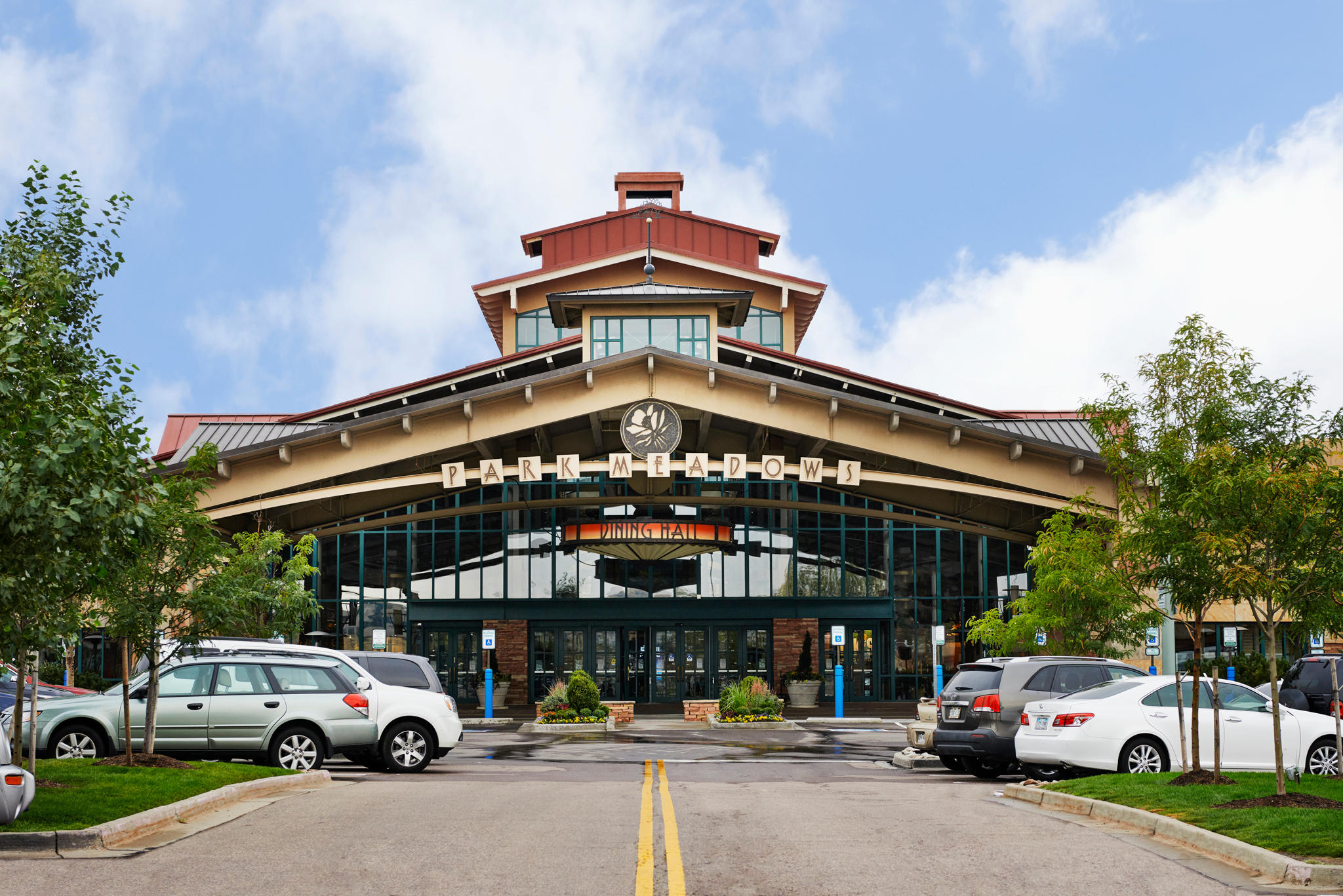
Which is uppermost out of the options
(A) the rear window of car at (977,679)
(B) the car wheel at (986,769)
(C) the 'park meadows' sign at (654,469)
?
(C) the 'park meadows' sign at (654,469)

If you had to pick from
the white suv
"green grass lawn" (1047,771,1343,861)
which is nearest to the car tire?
the white suv

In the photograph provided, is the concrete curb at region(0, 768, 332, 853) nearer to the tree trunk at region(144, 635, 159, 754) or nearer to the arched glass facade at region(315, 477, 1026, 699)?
the tree trunk at region(144, 635, 159, 754)

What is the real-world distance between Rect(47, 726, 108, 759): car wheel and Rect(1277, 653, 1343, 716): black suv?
685 inches

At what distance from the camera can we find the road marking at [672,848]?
27.5 feet

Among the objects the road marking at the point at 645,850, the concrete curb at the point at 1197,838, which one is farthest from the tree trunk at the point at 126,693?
the concrete curb at the point at 1197,838

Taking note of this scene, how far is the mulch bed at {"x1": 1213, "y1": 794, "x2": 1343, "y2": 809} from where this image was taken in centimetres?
1155

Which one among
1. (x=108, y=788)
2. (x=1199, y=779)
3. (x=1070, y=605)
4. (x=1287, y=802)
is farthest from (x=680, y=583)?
(x=1287, y=802)

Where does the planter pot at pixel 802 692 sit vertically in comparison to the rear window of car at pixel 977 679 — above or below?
below

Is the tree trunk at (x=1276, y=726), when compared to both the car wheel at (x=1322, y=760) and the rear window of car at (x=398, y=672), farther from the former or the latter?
the rear window of car at (x=398, y=672)

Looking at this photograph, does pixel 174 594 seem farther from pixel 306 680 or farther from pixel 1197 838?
pixel 1197 838

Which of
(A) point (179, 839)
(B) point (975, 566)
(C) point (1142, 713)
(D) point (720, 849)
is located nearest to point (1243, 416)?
(C) point (1142, 713)

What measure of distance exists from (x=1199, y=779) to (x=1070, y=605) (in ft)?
36.8

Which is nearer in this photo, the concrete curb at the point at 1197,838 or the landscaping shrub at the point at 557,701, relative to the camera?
the concrete curb at the point at 1197,838

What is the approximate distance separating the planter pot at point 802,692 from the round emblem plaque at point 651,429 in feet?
35.3
